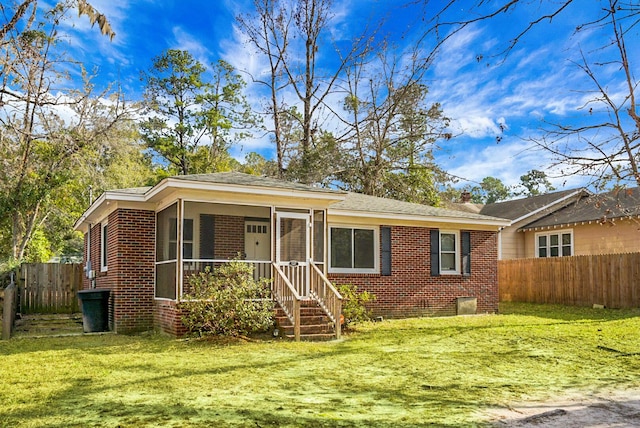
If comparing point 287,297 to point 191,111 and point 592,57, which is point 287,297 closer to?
point 592,57

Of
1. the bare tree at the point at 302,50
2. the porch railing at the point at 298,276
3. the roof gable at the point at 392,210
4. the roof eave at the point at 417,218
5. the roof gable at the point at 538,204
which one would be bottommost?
the porch railing at the point at 298,276

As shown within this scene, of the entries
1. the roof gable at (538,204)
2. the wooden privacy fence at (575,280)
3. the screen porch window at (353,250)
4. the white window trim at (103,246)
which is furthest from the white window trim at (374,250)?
the roof gable at (538,204)

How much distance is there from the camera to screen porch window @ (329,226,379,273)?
1511 cm

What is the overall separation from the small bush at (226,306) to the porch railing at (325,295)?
4.38 ft

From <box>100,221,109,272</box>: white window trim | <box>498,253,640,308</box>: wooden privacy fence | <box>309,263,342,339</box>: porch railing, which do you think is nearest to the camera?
<box>309,263,342,339</box>: porch railing

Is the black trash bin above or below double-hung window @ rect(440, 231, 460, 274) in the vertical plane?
below

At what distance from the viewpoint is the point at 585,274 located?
18.0 meters

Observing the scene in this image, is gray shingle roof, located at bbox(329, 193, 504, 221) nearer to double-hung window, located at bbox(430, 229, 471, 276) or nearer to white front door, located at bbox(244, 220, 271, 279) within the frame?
double-hung window, located at bbox(430, 229, 471, 276)

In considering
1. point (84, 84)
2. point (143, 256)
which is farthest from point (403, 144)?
point (143, 256)

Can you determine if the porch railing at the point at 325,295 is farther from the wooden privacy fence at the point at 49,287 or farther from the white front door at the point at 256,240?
the wooden privacy fence at the point at 49,287

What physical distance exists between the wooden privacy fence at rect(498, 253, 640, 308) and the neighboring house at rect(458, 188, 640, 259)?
2189 mm

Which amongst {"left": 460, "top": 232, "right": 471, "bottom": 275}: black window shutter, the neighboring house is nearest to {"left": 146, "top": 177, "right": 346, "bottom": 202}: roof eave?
{"left": 460, "top": 232, "right": 471, "bottom": 275}: black window shutter

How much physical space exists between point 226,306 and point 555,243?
679 inches

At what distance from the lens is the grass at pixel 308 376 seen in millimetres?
5441
